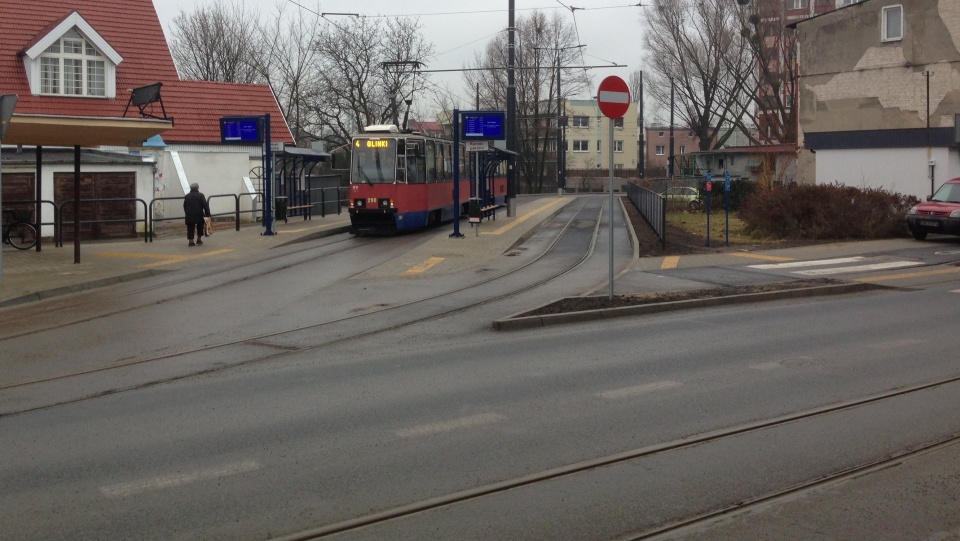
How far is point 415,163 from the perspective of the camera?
1129 inches

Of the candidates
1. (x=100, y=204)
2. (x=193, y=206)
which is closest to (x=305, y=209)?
(x=100, y=204)

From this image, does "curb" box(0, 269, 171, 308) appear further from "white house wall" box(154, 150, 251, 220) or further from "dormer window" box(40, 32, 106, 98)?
"white house wall" box(154, 150, 251, 220)

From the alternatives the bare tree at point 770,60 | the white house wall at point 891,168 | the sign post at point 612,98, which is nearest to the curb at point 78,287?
the sign post at point 612,98

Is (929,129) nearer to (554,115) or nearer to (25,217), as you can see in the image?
(25,217)

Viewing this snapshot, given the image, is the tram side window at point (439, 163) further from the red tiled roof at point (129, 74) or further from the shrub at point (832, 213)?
the shrub at point (832, 213)

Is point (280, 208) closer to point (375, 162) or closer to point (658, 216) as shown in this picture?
point (375, 162)

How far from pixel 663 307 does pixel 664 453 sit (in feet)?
24.2

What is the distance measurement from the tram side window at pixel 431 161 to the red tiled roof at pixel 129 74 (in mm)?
9892

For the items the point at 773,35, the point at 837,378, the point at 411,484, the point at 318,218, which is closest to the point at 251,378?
the point at 411,484

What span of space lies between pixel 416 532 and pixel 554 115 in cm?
7679

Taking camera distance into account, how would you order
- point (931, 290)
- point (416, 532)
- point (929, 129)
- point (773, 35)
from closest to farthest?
1. point (416, 532)
2. point (931, 290)
3. point (929, 129)
4. point (773, 35)

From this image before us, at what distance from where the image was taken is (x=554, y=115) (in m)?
80.5

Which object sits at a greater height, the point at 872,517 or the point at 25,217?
the point at 25,217

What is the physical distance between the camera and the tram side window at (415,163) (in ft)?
93.2
